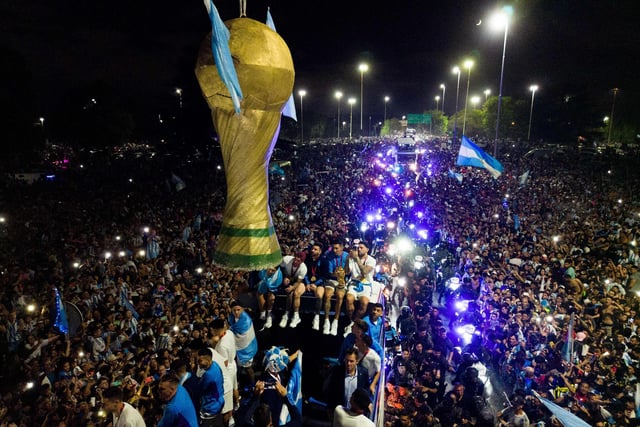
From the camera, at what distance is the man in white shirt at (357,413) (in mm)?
3705

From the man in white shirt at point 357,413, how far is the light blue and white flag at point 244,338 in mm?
2058

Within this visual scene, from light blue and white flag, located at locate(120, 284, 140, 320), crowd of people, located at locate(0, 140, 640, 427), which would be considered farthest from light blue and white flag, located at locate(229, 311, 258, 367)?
light blue and white flag, located at locate(120, 284, 140, 320)

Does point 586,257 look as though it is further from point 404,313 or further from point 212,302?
point 212,302

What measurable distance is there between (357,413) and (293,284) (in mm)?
2821

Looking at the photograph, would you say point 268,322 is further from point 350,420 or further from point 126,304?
point 126,304

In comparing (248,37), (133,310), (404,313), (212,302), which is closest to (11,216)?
(133,310)

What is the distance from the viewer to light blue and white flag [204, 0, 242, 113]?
3531 mm

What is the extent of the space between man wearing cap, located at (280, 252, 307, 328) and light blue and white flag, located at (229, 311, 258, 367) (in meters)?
0.68

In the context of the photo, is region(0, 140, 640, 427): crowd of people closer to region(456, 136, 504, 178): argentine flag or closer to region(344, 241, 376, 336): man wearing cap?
region(344, 241, 376, 336): man wearing cap

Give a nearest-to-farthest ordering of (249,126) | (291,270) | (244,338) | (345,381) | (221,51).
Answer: (221,51) < (249,126) < (345,381) < (244,338) < (291,270)

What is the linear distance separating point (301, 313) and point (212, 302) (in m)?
3.07

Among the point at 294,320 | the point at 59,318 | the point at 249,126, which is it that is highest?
the point at 249,126

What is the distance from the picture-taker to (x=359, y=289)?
6.50m

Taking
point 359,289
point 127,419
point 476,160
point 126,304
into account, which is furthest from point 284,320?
point 476,160
